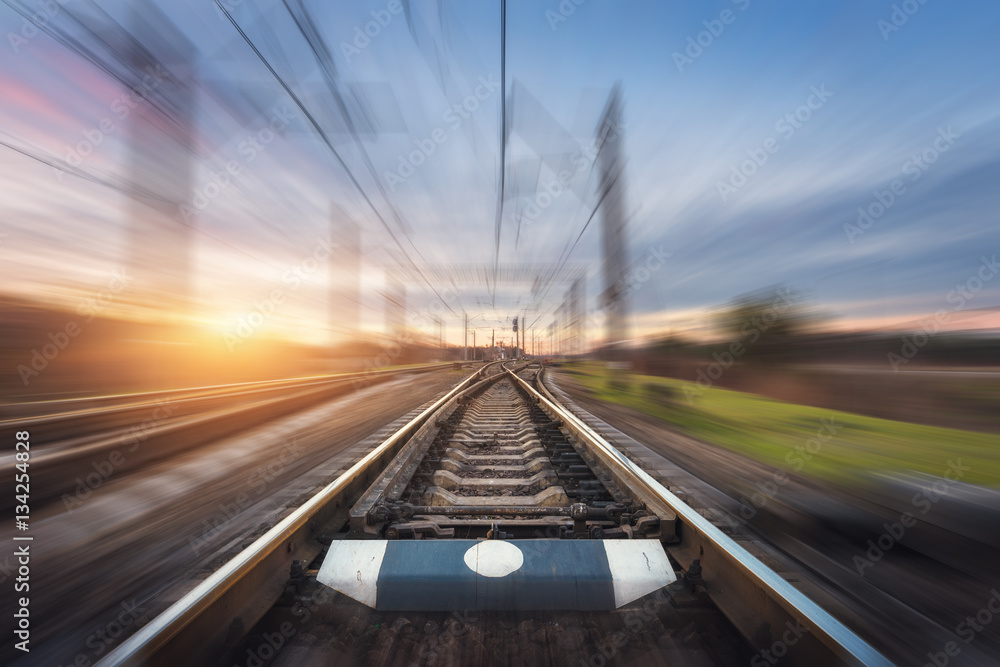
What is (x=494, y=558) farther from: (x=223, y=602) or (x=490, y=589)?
(x=223, y=602)

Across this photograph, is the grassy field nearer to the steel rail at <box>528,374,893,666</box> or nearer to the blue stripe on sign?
the steel rail at <box>528,374,893,666</box>

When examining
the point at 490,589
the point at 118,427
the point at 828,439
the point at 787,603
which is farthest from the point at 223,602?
the point at 118,427

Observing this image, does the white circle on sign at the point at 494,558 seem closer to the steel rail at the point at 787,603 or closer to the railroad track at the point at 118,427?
the steel rail at the point at 787,603

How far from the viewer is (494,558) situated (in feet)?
6.70

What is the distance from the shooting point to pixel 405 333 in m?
39.3

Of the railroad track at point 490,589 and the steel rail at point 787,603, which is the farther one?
the railroad track at point 490,589

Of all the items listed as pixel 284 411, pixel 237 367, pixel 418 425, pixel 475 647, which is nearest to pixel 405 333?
pixel 237 367

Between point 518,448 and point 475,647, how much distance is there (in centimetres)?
361

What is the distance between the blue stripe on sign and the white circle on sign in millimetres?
22

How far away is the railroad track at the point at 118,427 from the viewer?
16.4 feet

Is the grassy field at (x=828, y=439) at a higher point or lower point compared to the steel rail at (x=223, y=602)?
lower

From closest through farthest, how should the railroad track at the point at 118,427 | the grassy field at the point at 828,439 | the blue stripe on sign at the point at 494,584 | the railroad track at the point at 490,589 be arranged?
the railroad track at the point at 490,589 < the blue stripe on sign at the point at 494,584 < the railroad track at the point at 118,427 < the grassy field at the point at 828,439

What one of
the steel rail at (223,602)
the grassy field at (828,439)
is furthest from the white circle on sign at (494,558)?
the grassy field at (828,439)

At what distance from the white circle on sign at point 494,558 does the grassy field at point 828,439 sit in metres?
4.68
